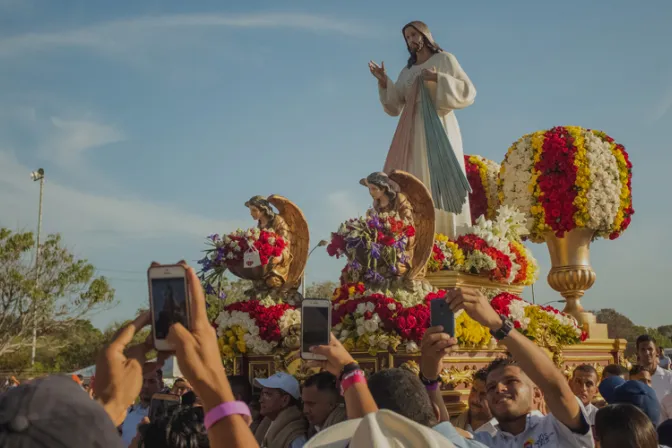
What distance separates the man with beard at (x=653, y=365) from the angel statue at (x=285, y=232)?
179 inches

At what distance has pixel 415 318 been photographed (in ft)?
27.1

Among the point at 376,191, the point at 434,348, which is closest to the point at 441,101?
the point at 376,191

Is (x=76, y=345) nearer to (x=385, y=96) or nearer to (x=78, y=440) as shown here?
(x=385, y=96)

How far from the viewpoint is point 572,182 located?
12.4 m

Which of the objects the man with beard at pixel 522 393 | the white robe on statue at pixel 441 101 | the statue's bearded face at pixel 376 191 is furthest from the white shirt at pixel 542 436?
the white robe on statue at pixel 441 101

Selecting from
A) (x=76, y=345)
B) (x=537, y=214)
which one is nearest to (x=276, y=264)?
(x=537, y=214)

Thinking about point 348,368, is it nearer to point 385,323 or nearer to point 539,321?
point 385,323

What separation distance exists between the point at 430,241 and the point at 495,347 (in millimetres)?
1487

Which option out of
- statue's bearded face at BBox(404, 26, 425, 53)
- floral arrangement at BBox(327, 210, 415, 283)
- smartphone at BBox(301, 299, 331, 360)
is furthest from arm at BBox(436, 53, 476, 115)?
smartphone at BBox(301, 299, 331, 360)

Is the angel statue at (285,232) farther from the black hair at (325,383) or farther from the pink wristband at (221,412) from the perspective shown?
the pink wristband at (221,412)

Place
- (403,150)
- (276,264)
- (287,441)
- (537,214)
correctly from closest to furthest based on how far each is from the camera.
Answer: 1. (287,441)
2. (276,264)
3. (403,150)
4. (537,214)

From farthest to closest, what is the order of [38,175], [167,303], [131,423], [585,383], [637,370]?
[38,175]
[637,370]
[131,423]
[585,383]
[167,303]

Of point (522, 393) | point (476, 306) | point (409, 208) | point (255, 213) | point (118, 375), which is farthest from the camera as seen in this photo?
point (255, 213)

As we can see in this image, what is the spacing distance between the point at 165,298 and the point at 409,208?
7.19m
